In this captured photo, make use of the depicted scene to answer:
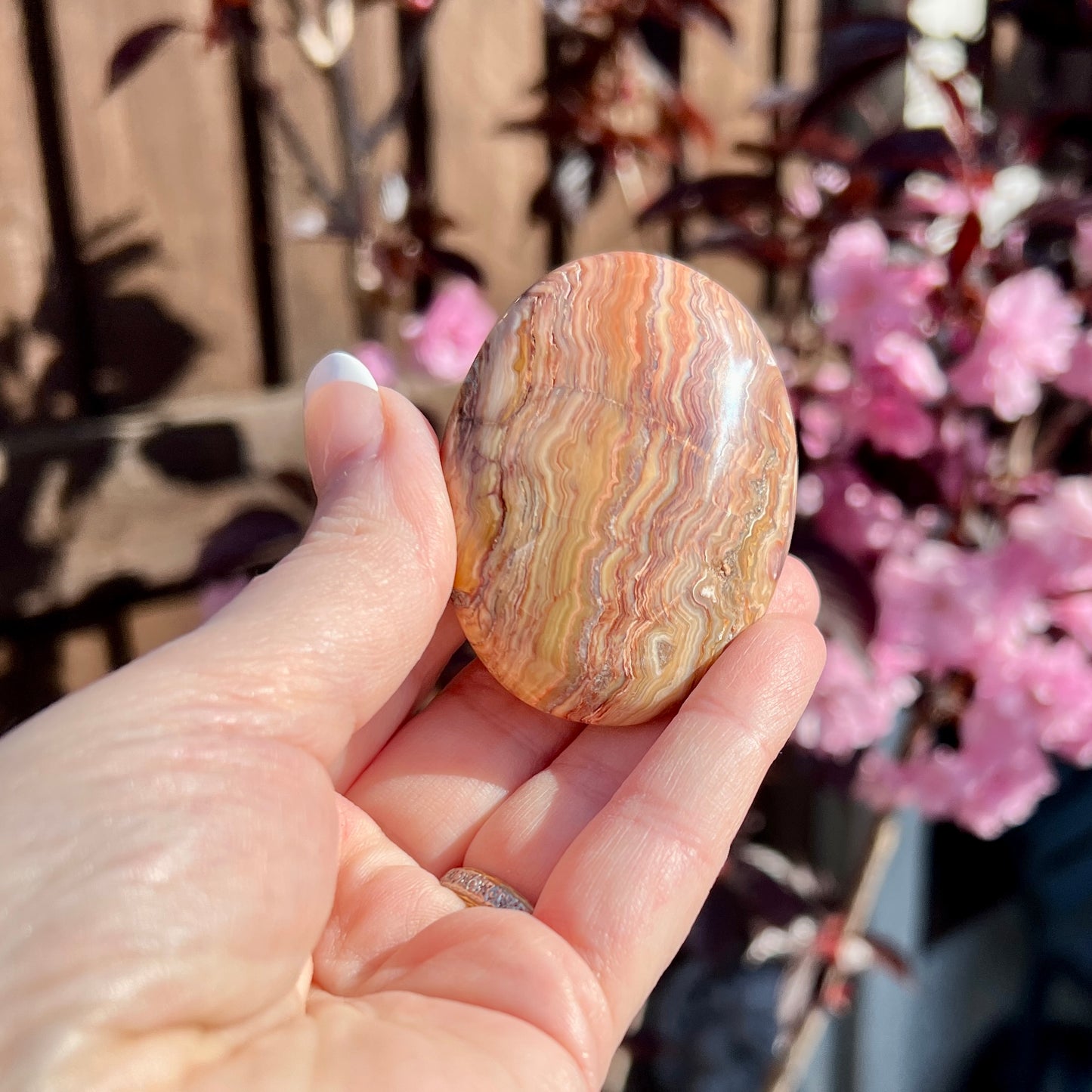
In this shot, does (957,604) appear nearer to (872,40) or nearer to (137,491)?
(872,40)

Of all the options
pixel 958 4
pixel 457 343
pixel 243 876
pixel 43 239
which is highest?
pixel 958 4

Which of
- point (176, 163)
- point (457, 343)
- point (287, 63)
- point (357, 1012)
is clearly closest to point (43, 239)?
point (176, 163)

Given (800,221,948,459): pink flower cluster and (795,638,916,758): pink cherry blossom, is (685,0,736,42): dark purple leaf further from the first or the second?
(795,638,916,758): pink cherry blossom

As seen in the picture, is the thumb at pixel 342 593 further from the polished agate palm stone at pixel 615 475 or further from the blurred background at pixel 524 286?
the blurred background at pixel 524 286

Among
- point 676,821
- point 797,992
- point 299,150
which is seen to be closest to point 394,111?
point 299,150

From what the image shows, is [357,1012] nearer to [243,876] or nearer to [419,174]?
[243,876]
